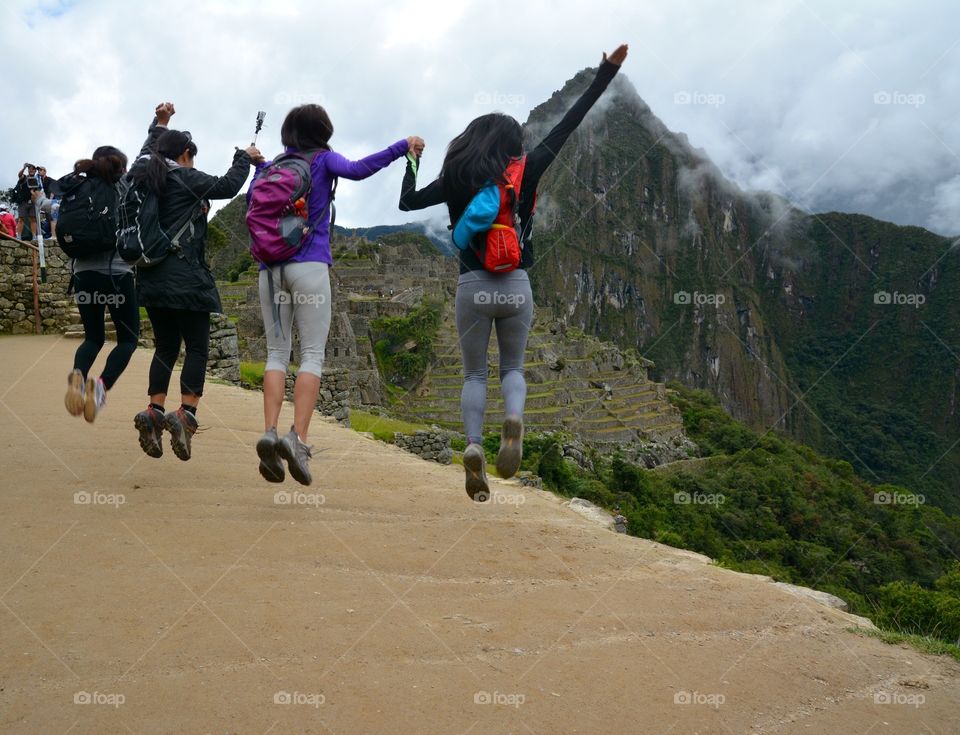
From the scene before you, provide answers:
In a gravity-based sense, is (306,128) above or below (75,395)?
above

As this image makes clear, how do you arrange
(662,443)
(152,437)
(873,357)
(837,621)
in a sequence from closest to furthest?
1. (837,621)
2. (152,437)
3. (662,443)
4. (873,357)

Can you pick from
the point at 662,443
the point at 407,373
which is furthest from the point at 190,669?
the point at 662,443

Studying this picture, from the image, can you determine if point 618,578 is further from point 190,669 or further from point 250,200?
point 250,200

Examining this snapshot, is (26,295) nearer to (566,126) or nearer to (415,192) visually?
(415,192)

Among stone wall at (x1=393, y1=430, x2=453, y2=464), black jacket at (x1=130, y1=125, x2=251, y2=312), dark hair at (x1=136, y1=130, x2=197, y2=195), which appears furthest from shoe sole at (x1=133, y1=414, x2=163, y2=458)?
stone wall at (x1=393, y1=430, x2=453, y2=464)

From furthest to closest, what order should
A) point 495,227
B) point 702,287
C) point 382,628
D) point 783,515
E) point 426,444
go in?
1. point 702,287
2. point 783,515
3. point 426,444
4. point 495,227
5. point 382,628

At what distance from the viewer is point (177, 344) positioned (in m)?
4.95

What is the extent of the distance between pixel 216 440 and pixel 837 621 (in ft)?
15.4

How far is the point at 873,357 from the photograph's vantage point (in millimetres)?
172750

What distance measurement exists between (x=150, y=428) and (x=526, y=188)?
2692mm

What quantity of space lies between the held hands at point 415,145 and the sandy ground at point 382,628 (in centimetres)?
212

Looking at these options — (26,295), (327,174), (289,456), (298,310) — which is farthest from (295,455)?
(26,295)

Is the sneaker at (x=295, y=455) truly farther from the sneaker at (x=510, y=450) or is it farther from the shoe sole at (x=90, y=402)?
the shoe sole at (x=90, y=402)

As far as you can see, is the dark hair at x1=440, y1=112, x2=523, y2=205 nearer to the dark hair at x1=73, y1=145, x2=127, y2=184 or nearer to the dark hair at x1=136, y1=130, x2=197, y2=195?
the dark hair at x1=136, y1=130, x2=197, y2=195
